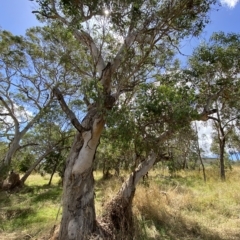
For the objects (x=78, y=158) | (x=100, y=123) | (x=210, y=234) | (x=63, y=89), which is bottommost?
(x=210, y=234)

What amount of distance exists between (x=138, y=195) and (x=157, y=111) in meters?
3.00

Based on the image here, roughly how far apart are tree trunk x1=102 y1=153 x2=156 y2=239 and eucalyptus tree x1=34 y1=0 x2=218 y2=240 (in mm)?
20

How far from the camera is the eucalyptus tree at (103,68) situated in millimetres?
4250

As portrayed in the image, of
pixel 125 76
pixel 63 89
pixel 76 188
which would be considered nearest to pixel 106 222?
pixel 76 188

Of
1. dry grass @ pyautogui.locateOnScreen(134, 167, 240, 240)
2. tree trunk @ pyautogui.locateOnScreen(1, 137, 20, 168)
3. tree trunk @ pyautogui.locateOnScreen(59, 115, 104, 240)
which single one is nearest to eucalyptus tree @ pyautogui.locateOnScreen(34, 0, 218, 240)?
tree trunk @ pyautogui.locateOnScreen(59, 115, 104, 240)

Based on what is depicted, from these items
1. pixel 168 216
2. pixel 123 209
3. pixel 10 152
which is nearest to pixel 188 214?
pixel 168 216

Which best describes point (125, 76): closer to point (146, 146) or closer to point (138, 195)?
point (146, 146)

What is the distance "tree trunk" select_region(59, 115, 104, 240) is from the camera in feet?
13.6

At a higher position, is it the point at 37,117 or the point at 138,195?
the point at 37,117

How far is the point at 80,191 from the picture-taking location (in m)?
4.30

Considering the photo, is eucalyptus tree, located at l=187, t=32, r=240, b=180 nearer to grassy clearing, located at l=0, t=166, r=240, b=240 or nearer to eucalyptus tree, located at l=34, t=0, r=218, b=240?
eucalyptus tree, located at l=34, t=0, r=218, b=240

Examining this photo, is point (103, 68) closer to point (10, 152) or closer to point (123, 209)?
point (123, 209)

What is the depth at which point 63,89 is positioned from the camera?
11.7 m

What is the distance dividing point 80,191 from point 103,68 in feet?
8.15
